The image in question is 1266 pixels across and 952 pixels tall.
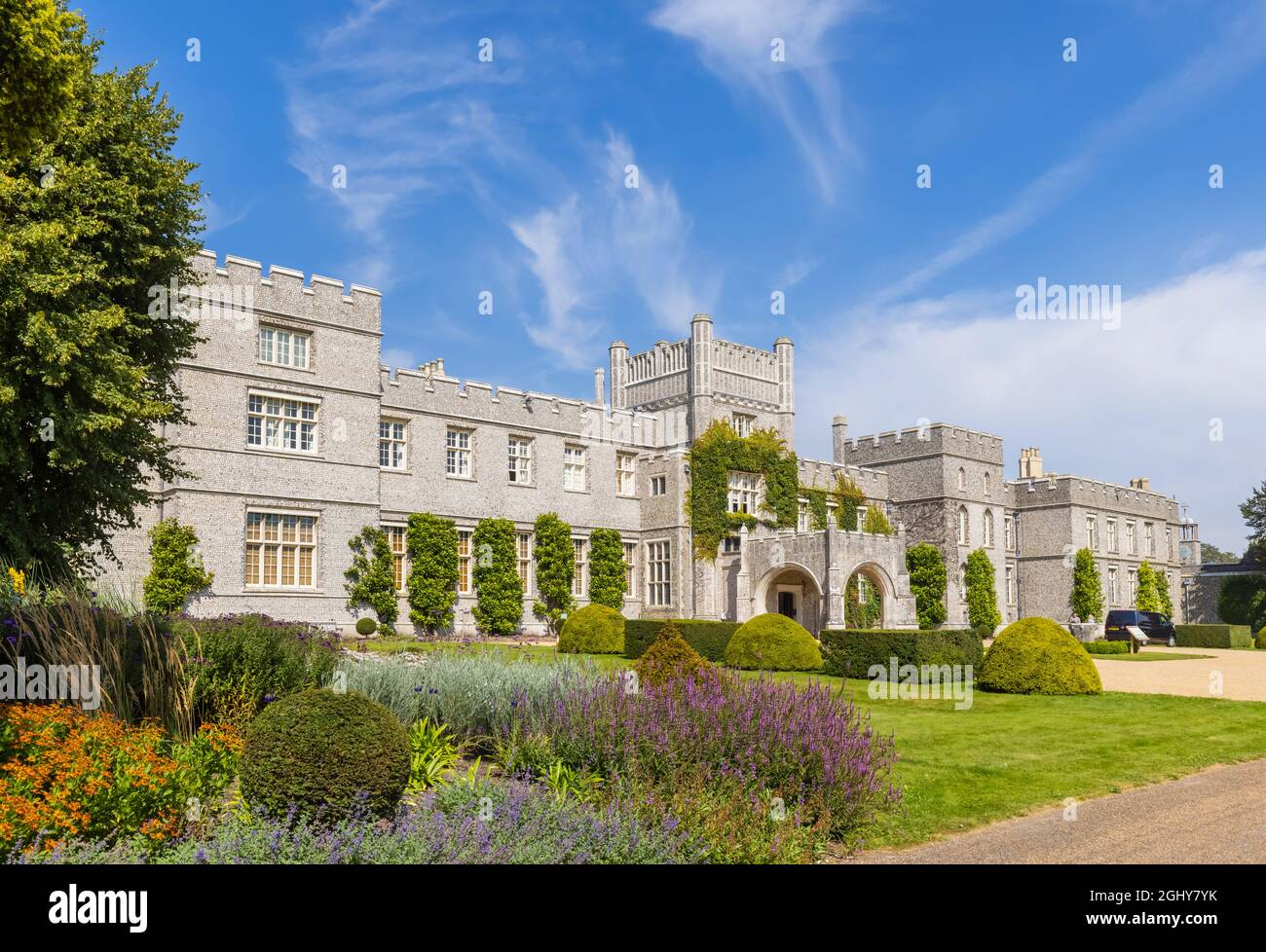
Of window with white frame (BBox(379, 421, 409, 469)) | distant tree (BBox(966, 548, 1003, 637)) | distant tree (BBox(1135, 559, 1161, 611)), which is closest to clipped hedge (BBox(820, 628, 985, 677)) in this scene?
window with white frame (BBox(379, 421, 409, 469))

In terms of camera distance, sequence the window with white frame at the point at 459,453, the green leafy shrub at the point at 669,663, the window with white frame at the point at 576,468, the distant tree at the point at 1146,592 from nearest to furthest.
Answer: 1. the green leafy shrub at the point at 669,663
2. the window with white frame at the point at 459,453
3. the window with white frame at the point at 576,468
4. the distant tree at the point at 1146,592

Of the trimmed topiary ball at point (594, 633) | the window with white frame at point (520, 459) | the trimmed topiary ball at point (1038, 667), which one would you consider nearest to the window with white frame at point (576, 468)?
the window with white frame at point (520, 459)

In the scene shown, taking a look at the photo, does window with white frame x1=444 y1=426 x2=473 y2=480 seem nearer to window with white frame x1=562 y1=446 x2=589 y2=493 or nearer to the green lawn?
window with white frame x1=562 y1=446 x2=589 y2=493

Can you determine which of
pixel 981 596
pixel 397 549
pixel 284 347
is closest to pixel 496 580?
pixel 397 549

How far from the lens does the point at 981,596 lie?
132 ft

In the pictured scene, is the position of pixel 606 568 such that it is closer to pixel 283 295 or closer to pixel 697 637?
pixel 697 637

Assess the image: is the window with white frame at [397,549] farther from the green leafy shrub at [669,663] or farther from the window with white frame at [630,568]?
the green leafy shrub at [669,663]

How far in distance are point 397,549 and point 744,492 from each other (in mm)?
13322

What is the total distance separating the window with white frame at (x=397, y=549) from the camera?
2694cm

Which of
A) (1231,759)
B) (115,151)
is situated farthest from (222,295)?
(1231,759)

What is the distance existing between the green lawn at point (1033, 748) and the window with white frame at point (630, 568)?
1716 centimetres
